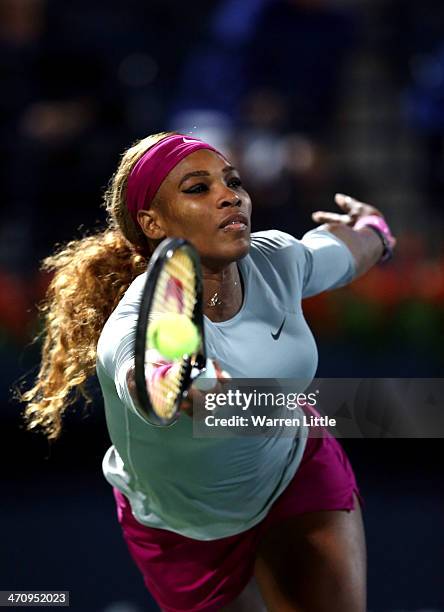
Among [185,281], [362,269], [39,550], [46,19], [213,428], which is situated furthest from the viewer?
[46,19]

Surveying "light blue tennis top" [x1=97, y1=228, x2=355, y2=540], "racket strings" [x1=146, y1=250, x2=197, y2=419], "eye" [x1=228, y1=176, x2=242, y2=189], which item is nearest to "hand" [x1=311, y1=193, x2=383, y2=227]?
"light blue tennis top" [x1=97, y1=228, x2=355, y2=540]

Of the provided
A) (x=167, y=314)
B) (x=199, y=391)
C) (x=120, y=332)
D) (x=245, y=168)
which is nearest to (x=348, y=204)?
(x=120, y=332)

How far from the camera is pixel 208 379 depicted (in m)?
2.12

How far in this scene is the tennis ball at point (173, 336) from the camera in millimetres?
2264

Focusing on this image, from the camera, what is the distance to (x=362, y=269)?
339 centimetres

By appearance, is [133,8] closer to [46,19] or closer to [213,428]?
[46,19]

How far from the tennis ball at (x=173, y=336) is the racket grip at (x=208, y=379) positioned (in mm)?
109

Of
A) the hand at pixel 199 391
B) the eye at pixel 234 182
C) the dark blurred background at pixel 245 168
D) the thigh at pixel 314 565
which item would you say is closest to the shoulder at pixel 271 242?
the eye at pixel 234 182

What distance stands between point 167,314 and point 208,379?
0.22 metres

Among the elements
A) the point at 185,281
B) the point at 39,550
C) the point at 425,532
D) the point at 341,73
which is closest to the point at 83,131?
the point at 341,73

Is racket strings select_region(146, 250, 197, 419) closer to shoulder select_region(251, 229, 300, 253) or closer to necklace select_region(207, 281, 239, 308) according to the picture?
necklace select_region(207, 281, 239, 308)

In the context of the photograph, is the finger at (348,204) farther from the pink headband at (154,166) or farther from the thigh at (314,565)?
the thigh at (314,565)

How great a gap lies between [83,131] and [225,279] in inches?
117

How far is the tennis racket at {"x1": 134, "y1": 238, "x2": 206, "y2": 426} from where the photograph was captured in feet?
6.91
